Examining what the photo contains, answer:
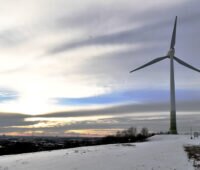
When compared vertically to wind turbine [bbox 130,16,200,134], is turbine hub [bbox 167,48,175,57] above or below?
above

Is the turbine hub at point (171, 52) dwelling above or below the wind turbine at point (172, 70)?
above

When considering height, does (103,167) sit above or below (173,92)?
below

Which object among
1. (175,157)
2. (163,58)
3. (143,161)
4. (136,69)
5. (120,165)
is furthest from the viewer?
(163,58)

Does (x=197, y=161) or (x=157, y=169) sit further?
(x=197, y=161)

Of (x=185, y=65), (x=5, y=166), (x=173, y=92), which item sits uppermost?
(x=185, y=65)

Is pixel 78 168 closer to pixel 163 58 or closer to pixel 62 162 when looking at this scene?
pixel 62 162

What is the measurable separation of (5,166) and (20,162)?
2183 mm

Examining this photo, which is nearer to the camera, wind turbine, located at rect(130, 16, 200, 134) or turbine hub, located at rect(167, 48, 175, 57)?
wind turbine, located at rect(130, 16, 200, 134)

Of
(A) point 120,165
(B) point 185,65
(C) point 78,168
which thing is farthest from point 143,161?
(B) point 185,65

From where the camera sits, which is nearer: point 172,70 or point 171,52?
point 172,70

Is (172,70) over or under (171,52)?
under

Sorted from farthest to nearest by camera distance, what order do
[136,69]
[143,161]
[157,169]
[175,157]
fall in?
[136,69] → [175,157] → [143,161] → [157,169]

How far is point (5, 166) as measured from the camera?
33.6 meters

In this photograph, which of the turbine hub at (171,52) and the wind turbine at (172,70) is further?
the turbine hub at (171,52)
